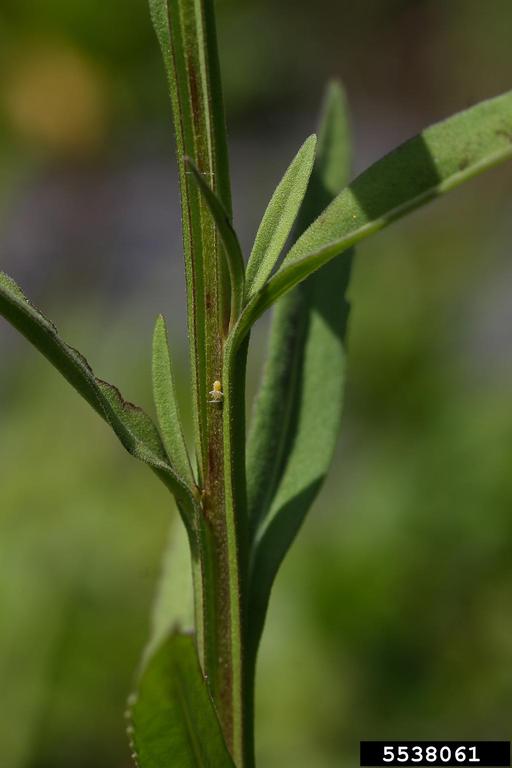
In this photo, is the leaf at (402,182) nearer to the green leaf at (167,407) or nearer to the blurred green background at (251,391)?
the green leaf at (167,407)

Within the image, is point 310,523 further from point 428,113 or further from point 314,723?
point 428,113

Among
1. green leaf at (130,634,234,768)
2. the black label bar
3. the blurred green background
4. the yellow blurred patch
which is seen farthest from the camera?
the yellow blurred patch

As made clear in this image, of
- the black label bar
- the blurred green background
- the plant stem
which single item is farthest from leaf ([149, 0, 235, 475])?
the blurred green background

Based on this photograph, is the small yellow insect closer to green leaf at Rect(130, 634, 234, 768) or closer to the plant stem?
the plant stem

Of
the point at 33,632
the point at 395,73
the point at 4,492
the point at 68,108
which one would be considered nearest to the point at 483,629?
the point at 33,632

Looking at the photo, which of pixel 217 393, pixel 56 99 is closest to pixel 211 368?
pixel 217 393

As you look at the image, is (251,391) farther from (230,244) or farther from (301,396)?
(230,244)
